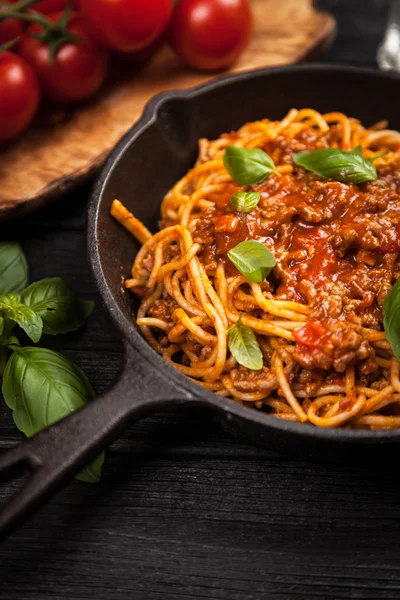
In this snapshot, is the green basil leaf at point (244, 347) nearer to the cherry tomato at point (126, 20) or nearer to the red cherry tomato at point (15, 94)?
the red cherry tomato at point (15, 94)

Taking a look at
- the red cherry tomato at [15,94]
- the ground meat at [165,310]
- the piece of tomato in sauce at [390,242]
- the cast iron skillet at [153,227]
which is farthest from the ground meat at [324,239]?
the red cherry tomato at [15,94]

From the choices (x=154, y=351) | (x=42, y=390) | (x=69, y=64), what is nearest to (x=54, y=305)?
(x=42, y=390)

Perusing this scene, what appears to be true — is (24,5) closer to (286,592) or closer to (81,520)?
(81,520)

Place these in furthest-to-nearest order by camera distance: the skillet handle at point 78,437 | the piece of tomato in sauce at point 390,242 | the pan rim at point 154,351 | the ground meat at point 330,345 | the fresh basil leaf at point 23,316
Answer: the fresh basil leaf at point 23,316, the piece of tomato in sauce at point 390,242, the ground meat at point 330,345, the pan rim at point 154,351, the skillet handle at point 78,437

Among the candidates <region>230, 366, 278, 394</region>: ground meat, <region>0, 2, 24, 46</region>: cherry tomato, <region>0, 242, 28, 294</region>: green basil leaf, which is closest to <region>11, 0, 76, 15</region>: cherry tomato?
<region>0, 2, 24, 46</region>: cherry tomato

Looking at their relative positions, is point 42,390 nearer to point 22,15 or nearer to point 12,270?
point 12,270

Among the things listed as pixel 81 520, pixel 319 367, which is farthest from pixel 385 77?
pixel 81 520
